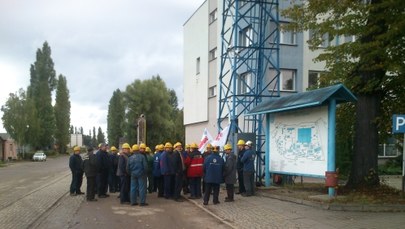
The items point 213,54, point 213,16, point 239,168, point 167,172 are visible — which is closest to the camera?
point 167,172

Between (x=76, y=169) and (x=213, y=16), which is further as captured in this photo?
(x=213, y=16)

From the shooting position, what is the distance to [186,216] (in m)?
12.6

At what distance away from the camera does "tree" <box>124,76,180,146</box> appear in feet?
208

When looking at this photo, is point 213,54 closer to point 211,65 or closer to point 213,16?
point 211,65

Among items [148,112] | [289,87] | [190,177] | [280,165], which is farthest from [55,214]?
[148,112]

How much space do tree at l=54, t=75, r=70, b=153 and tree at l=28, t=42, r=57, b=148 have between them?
743cm

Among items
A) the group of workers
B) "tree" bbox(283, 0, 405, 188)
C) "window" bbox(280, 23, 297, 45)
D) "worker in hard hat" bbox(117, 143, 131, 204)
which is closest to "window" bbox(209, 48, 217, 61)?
"window" bbox(280, 23, 297, 45)

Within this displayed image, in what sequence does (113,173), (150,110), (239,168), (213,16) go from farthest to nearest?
(150,110)
(213,16)
(113,173)
(239,168)

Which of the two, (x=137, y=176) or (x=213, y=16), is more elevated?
(x=213, y=16)

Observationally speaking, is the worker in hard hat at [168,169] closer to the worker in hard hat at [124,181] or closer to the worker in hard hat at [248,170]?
the worker in hard hat at [124,181]

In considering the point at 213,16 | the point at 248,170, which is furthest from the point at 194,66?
the point at 248,170

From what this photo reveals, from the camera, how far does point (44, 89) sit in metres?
98.3

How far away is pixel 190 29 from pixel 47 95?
6289 cm

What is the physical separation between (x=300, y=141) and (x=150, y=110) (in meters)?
50.4
